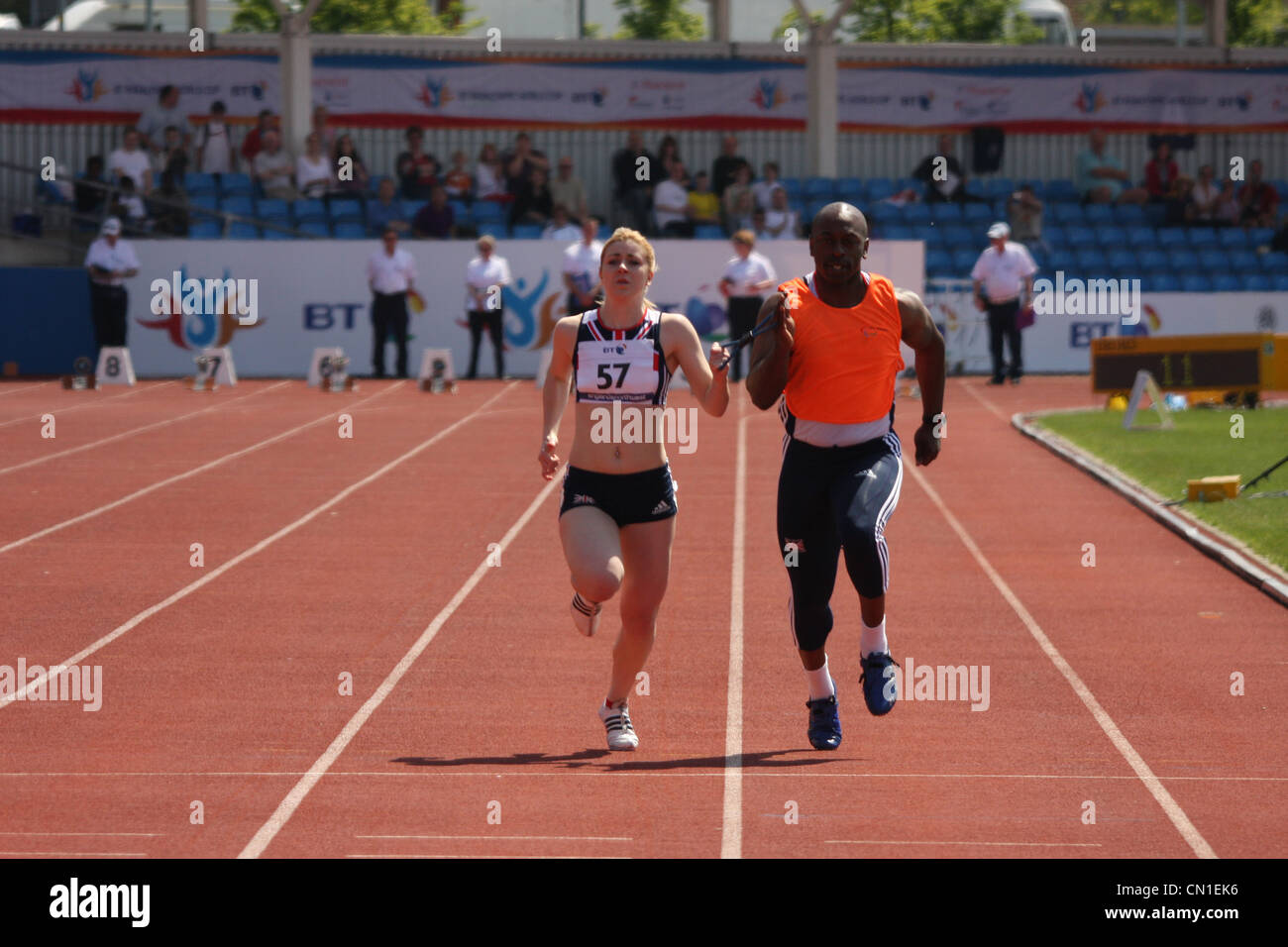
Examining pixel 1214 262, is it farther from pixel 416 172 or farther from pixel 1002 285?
pixel 416 172

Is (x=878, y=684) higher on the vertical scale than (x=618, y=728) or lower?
higher

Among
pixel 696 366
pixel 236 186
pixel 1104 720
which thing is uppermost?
pixel 236 186

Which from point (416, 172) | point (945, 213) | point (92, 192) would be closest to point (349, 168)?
point (416, 172)

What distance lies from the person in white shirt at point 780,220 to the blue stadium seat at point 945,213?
3794 mm

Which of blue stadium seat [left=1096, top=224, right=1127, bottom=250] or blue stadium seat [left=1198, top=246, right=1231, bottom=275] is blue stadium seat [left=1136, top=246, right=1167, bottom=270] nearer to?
blue stadium seat [left=1096, top=224, right=1127, bottom=250]

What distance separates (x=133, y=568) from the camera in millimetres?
11383

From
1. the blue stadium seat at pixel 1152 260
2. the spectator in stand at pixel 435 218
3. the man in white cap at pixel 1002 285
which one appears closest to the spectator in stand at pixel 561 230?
the spectator in stand at pixel 435 218

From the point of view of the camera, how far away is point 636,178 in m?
28.4

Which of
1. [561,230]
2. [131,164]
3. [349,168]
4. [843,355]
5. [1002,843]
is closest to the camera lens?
[1002,843]

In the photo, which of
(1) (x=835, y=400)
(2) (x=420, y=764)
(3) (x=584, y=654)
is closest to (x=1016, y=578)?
(3) (x=584, y=654)

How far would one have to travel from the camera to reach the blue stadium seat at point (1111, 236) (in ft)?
98.2

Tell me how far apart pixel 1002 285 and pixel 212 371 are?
1053cm

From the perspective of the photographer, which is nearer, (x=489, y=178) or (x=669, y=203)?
(x=669, y=203)
